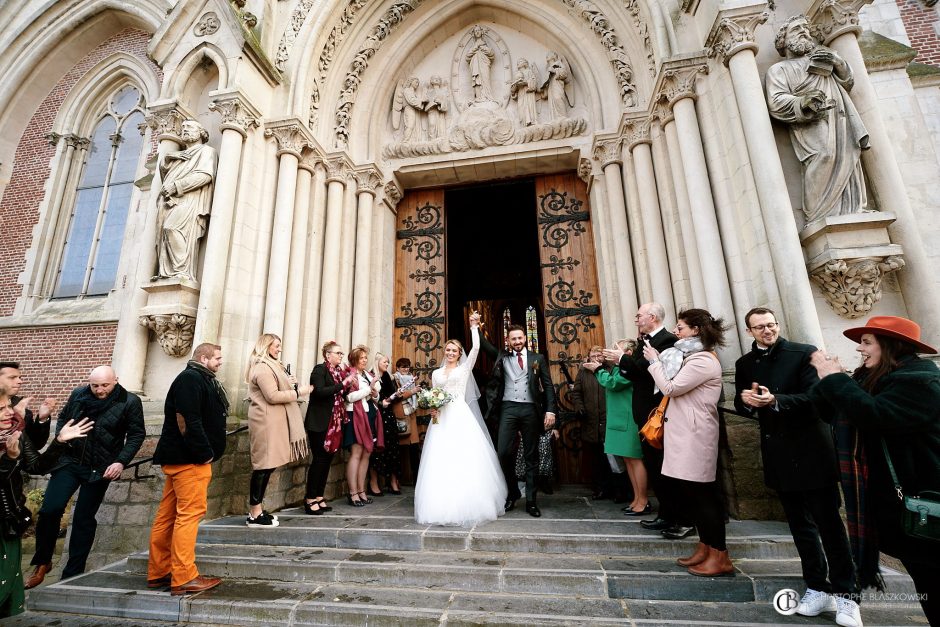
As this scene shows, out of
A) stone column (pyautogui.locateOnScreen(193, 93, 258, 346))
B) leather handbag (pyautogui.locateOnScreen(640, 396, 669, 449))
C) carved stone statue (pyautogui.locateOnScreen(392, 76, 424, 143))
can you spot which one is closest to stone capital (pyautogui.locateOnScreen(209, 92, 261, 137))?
stone column (pyautogui.locateOnScreen(193, 93, 258, 346))

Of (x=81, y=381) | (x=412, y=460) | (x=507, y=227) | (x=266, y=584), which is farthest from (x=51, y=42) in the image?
(x=266, y=584)

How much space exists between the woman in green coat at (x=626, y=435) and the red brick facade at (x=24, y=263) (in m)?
7.15

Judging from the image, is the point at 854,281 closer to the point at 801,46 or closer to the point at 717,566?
the point at 801,46

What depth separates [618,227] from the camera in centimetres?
561

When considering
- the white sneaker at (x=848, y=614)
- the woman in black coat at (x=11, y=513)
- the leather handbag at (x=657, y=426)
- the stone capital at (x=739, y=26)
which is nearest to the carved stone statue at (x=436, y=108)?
the stone capital at (x=739, y=26)

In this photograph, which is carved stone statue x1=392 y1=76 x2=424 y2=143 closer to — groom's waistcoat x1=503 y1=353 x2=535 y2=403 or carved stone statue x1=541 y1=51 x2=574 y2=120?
carved stone statue x1=541 y1=51 x2=574 y2=120

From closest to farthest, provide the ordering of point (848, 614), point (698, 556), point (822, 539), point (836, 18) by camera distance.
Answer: point (848, 614), point (822, 539), point (698, 556), point (836, 18)

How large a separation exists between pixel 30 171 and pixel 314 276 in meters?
6.77

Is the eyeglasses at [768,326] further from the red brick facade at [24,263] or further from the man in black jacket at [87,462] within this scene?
the red brick facade at [24,263]

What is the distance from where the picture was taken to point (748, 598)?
8.21 ft

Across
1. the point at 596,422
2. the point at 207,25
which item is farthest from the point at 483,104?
the point at 596,422

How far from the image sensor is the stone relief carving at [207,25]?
18.5 feet

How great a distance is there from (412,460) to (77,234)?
7276 millimetres

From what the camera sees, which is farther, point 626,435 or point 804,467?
point 626,435
